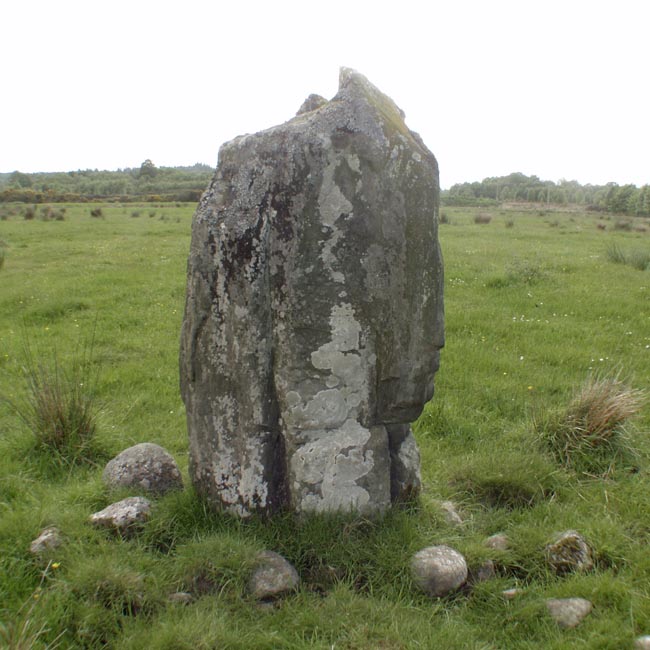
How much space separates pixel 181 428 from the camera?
251 inches

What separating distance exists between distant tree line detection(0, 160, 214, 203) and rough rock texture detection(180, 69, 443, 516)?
36.9 m

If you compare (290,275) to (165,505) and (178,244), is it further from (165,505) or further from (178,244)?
(178,244)

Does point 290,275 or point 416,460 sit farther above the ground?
point 290,275

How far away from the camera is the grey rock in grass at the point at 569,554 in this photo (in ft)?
12.9

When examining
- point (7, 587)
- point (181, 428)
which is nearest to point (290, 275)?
point (7, 587)

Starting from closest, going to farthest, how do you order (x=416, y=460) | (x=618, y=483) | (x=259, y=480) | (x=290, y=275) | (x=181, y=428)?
1. (x=290, y=275)
2. (x=259, y=480)
3. (x=416, y=460)
4. (x=618, y=483)
5. (x=181, y=428)

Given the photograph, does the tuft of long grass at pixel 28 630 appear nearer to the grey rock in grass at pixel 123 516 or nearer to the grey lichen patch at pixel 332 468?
the grey rock in grass at pixel 123 516

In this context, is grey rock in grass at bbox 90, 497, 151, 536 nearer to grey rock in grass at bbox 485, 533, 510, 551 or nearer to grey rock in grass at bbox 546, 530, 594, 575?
grey rock in grass at bbox 485, 533, 510, 551

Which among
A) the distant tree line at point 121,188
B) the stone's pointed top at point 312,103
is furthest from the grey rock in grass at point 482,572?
the distant tree line at point 121,188

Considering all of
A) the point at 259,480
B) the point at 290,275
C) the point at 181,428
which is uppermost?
the point at 290,275

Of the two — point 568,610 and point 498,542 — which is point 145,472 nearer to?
point 498,542

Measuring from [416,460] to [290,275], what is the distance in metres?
1.67

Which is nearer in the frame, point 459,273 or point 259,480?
point 259,480

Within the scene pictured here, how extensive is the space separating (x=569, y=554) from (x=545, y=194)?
81.0m
